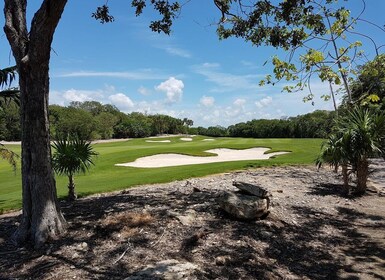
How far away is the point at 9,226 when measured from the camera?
22.5 feet

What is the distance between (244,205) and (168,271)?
252cm

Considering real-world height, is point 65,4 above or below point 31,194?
above

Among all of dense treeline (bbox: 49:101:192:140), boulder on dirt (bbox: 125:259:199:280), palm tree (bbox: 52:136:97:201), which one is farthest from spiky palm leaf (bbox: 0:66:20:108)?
dense treeline (bbox: 49:101:192:140)

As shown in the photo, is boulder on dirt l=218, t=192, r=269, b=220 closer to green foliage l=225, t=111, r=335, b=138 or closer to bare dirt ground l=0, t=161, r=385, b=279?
bare dirt ground l=0, t=161, r=385, b=279

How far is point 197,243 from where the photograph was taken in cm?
555

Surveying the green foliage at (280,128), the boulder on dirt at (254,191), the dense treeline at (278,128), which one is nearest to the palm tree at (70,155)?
the boulder on dirt at (254,191)

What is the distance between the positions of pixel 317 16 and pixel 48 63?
5982mm

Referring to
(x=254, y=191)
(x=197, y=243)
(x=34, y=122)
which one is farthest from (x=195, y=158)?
(x=34, y=122)

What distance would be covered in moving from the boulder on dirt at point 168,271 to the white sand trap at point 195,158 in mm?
15961

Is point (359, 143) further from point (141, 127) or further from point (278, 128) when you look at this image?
point (141, 127)

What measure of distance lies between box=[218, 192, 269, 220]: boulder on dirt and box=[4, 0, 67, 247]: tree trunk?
2992mm

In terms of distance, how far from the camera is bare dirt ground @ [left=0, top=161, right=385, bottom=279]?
189 inches

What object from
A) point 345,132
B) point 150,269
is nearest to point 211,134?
point 345,132

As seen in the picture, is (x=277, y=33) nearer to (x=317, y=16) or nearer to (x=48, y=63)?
(x=317, y=16)
